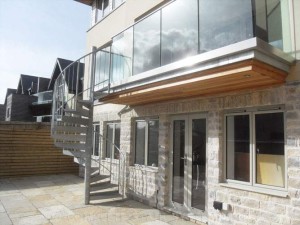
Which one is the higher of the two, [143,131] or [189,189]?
[143,131]

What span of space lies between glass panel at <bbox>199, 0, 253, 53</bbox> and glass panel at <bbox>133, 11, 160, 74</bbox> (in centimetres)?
134

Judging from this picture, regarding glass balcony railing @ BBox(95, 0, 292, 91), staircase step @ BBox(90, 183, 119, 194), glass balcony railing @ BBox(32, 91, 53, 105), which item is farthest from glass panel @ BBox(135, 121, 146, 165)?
glass balcony railing @ BBox(32, 91, 53, 105)

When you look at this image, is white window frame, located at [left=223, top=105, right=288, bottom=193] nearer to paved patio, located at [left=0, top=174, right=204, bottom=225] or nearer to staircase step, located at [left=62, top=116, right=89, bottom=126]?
paved patio, located at [left=0, top=174, right=204, bottom=225]

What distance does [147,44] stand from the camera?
6500mm

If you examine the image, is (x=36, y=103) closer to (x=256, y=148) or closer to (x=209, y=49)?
(x=209, y=49)

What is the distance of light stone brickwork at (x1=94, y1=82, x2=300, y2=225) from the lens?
13.9 ft

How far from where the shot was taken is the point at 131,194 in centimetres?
773

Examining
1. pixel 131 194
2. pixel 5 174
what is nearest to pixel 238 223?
pixel 131 194

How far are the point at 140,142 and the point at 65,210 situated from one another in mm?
2634

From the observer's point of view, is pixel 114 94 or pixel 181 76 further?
pixel 114 94

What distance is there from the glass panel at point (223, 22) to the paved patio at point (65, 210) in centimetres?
365

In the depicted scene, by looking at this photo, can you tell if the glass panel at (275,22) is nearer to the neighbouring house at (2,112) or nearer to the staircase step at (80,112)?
the staircase step at (80,112)

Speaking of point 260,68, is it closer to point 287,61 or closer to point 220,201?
point 287,61

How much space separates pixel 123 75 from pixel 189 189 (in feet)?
11.6
